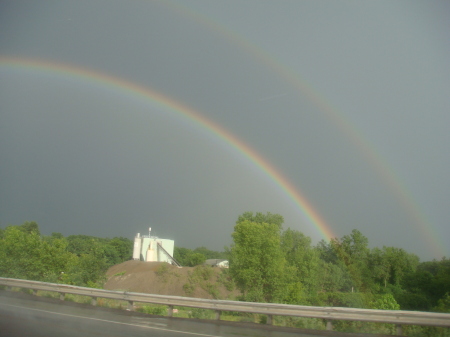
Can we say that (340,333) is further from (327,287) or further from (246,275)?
(327,287)

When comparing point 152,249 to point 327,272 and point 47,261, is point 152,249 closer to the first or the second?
point 327,272

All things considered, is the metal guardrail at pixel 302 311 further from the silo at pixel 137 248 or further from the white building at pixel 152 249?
the silo at pixel 137 248

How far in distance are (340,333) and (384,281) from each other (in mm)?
84864

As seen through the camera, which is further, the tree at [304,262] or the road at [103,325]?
the tree at [304,262]

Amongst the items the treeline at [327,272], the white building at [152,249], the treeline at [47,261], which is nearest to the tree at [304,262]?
the treeline at [327,272]

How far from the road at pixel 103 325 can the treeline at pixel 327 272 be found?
31394 millimetres

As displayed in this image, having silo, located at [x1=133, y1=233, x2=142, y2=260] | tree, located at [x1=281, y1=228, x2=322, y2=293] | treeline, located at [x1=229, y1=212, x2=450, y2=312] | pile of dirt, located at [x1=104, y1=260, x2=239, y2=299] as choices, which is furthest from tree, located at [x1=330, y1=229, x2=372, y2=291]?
silo, located at [x1=133, y1=233, x2=142, y2=260]

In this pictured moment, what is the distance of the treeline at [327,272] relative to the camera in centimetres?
5094

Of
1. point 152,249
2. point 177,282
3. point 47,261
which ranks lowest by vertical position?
point 177,282

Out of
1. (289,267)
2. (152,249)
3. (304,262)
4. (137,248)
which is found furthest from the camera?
(137,248)

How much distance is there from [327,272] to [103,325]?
252 ft

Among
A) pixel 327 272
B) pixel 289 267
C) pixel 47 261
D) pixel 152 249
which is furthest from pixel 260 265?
pixel 152 249

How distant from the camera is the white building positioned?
286 ft

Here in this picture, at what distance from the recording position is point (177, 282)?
211 ft
